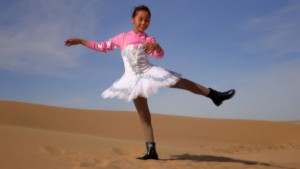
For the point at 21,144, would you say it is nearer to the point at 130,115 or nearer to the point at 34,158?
the point at 34,158

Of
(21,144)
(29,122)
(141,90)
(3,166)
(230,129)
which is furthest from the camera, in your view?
(230,129)

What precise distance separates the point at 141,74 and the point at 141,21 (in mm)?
750

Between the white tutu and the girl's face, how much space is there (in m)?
0.28

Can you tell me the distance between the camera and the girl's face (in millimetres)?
5023

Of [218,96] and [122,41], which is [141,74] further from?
[218,96]

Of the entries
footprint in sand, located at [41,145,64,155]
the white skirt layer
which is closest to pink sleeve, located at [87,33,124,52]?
the white skirt layer

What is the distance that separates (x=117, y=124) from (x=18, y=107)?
19.7 feet

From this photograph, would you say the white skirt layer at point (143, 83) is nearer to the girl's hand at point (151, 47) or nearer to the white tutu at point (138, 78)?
the white tutu at point (138, 78)

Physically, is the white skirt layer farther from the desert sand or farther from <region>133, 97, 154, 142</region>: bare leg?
the desert sand

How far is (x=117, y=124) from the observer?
22.5 meters

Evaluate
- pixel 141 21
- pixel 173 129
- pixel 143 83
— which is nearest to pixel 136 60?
pixel 143 83

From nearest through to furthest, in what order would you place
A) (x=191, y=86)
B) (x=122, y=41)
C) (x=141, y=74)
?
(x=141, y=74) → (x=191, y=86) → (x=122, y=41)

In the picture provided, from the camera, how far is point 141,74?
495cm

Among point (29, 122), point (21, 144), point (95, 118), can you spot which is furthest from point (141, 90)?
point (95, 118)
